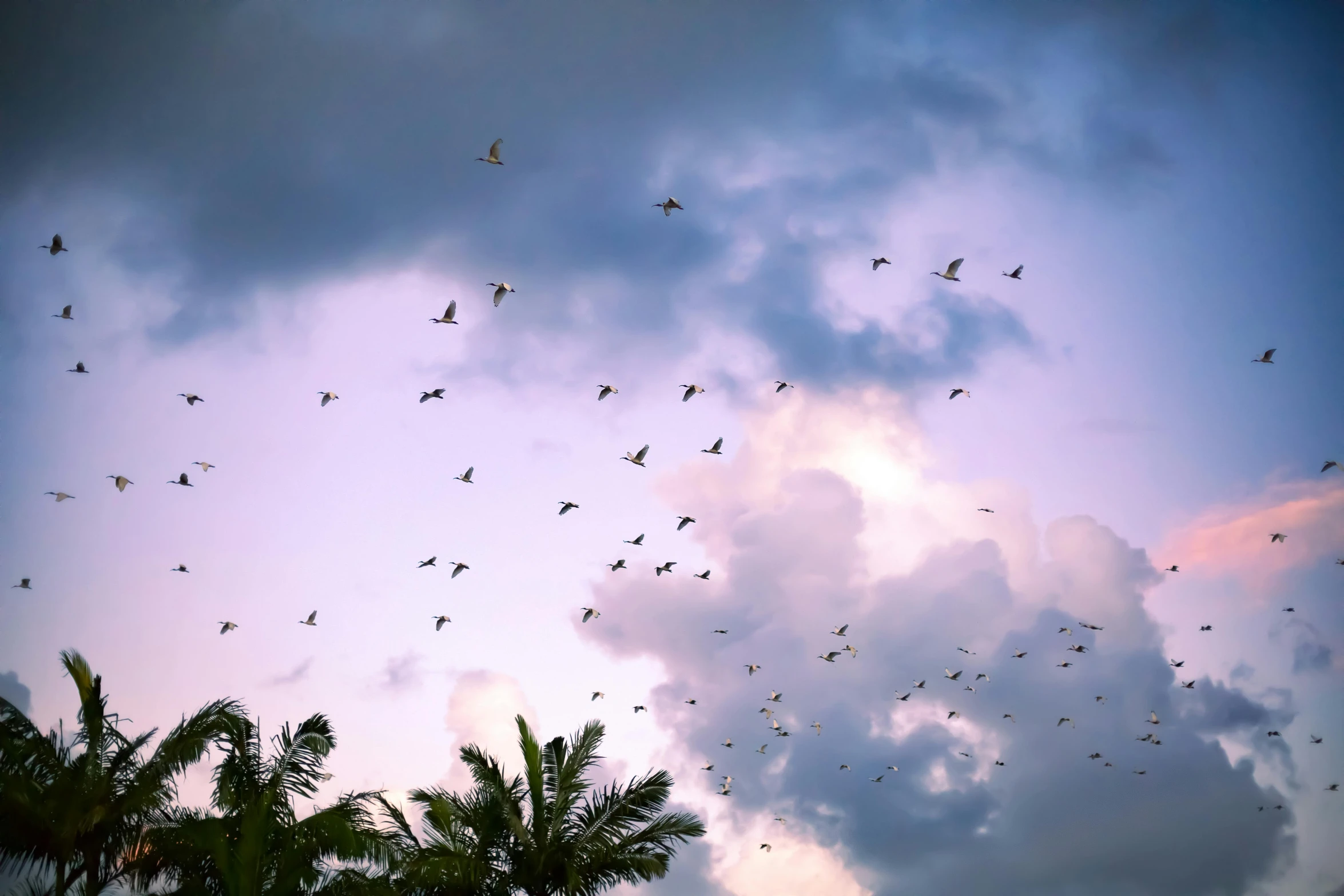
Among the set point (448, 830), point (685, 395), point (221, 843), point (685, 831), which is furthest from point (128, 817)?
point (685, 395)

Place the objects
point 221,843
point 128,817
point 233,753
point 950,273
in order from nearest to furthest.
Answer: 1. point 221,843
2. point 128,817
3. point 233,753
4. point 950,273

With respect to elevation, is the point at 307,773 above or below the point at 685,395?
below

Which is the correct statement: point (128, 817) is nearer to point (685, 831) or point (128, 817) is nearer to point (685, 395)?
point (685, 831)

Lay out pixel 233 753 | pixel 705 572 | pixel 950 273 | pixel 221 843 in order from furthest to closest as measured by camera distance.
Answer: pixel 705 572 → pixel 950 273 → pixel 233 753 → pixel 221 843

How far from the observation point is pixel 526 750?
24219 millimetres

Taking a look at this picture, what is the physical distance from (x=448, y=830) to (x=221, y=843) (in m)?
5.34

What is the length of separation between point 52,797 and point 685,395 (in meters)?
21.3

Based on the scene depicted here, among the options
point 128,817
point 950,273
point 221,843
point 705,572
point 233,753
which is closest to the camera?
point 221,843

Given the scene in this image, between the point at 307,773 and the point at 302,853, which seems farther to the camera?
the point at 307,773

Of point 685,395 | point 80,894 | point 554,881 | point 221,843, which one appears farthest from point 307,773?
point 685,395

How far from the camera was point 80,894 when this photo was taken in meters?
20.4

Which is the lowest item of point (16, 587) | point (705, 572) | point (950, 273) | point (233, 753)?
point (233, 753)

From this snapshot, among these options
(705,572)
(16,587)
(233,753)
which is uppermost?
(705,572)

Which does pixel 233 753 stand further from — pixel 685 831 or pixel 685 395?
pixel 685 395
